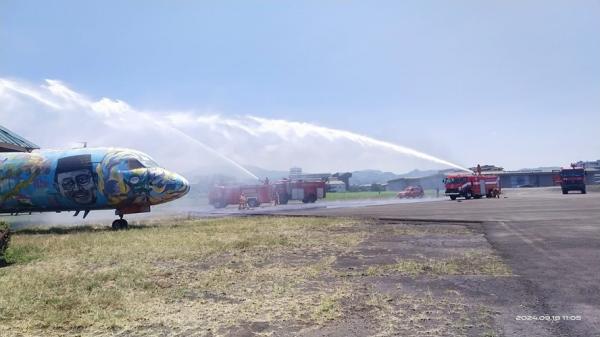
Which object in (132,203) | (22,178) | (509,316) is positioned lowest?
(509,316)

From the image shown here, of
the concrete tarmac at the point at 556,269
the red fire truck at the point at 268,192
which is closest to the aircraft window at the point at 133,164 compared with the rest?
the concrete tarmac at the point at 556,269

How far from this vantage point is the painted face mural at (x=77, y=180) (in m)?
21.9

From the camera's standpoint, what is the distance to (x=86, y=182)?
71.7 ft

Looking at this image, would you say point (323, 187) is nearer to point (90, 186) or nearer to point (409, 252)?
point (90, 186)

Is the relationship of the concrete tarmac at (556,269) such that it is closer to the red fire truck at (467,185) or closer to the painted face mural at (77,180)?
the painted face mural at (77,180)

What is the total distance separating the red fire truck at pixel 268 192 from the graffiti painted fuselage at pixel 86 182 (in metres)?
24.8

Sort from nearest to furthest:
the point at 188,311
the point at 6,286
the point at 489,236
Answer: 1. the point at 188,311
2. the point at 6,286
3. the point at 489,236

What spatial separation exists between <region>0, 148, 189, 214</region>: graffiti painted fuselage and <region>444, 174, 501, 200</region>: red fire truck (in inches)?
1251

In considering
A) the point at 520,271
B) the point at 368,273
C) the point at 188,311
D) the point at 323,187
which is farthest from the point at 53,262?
the point at 323,187

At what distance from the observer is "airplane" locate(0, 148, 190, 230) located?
71.5ft

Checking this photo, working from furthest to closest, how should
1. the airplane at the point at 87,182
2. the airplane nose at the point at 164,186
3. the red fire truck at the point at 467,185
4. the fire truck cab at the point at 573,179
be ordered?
the fire truck cab at the point at 573,179, the red fire truck at the point at 467,185, the airplane nose at the point at 164,186, the airplane at the point at 87,182

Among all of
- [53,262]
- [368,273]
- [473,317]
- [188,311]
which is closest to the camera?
[473,317]

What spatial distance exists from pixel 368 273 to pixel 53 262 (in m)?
8.50

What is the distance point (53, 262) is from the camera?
1216 cm
